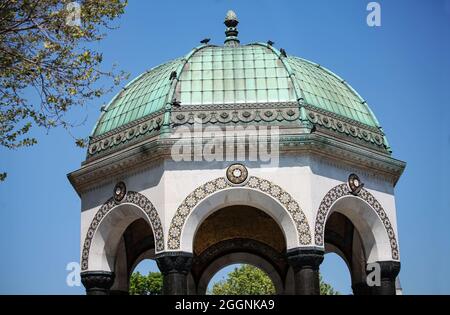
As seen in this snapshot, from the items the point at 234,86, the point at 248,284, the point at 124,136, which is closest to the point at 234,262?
the point at 124,136

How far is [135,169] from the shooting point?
21.8 m

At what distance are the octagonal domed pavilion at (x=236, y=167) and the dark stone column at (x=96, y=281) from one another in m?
0.03

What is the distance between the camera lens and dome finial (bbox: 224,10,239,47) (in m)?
25.7

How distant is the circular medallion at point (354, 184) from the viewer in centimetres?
2181

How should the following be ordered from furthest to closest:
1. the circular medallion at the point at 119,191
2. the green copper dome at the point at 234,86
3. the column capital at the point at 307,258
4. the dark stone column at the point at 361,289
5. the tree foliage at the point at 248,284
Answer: the tree foliage at the point at 248,284
the dark stone column at the point at 361,289
the green copper dome at the point at 234,86
the circular medallion at the point at 119,191
the column capital at the point at 307,258

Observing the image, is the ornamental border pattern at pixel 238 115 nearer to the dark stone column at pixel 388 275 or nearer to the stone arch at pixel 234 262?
the dark stone column at pixel 388 275

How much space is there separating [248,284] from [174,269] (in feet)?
92.1

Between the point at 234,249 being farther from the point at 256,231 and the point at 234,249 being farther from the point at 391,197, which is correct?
the point at 391,197

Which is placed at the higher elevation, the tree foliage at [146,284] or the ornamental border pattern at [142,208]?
the tree foliage at [146,284]

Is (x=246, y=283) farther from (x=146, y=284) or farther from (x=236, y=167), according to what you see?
(x=236, y=167)

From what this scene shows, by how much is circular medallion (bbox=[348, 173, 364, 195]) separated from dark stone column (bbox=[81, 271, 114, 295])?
6985 mm

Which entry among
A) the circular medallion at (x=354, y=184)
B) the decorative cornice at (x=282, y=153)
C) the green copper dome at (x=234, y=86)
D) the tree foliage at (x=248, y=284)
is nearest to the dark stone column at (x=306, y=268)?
the circular medallion at (x=354, y=184)

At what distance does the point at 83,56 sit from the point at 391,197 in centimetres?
1107
